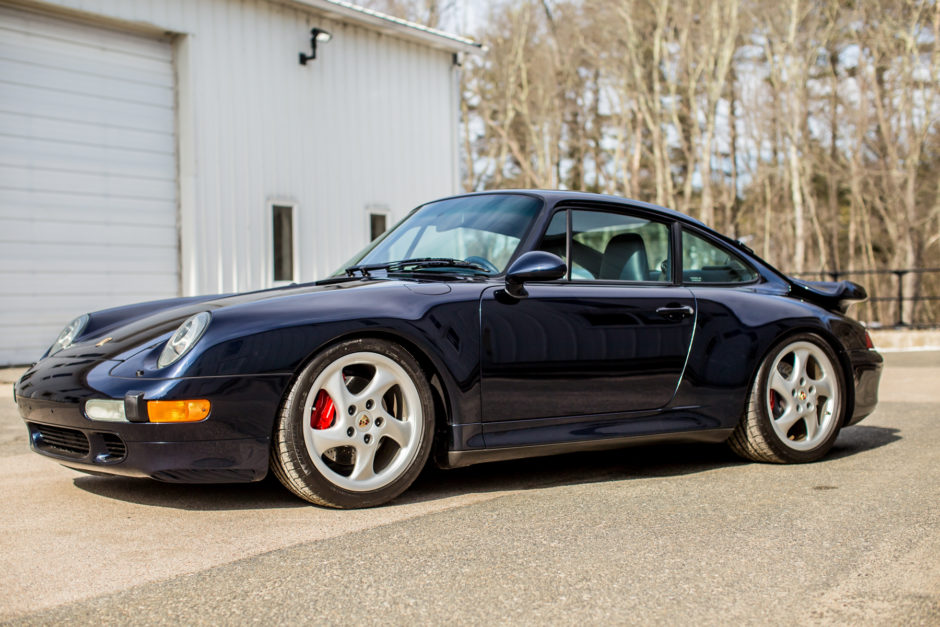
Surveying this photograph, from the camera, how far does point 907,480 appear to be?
4211 mm

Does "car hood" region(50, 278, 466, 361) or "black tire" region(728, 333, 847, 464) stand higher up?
"car hood" region(50, 278, 466, 361)

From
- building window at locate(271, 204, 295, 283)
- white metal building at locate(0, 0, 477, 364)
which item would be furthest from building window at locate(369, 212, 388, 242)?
building window at locate(271, 204, 295, 283)

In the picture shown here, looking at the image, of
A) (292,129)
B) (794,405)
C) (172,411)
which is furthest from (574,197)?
(292,129)

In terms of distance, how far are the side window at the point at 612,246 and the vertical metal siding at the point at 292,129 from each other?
26.9 ft

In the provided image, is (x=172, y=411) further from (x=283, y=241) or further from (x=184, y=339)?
(x=283, y=241)

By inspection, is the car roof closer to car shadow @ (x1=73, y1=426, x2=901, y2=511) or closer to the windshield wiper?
the windshield wiper

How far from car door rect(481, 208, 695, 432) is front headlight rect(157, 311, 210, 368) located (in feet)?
3.63

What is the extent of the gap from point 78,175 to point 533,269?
866 cm

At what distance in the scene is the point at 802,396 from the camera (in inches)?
189

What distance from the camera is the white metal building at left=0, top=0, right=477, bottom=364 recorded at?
10.5m

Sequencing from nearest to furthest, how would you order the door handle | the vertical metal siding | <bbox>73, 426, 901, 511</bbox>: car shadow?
<bbox>73, 426, 901, 511</bbox>: car shadow
the door handle
the vertical metal siding

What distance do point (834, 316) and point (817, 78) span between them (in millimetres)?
28329

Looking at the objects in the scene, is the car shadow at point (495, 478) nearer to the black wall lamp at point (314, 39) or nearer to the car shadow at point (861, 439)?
the car shadow at point (861, 439)

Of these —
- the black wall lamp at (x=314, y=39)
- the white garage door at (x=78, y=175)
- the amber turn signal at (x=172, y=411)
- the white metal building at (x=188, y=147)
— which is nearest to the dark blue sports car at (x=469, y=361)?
the amber turn signal at (x=172, y=411)
